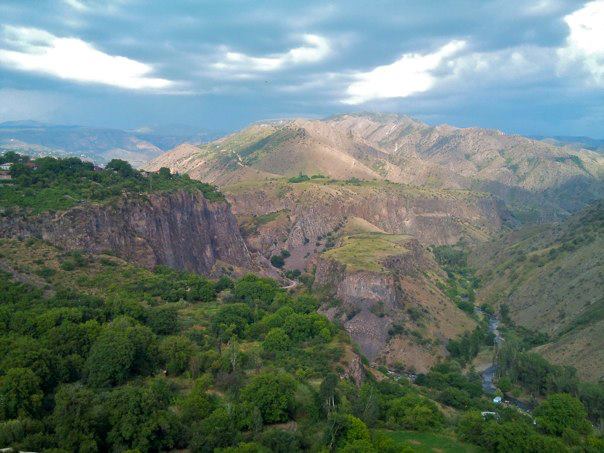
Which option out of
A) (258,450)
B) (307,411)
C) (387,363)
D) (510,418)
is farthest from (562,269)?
(258,450)

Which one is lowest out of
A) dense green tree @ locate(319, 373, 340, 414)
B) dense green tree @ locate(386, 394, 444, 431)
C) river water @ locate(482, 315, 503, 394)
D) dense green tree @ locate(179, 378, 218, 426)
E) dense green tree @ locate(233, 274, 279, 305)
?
river water @ locate(482, 315, 503, 394)

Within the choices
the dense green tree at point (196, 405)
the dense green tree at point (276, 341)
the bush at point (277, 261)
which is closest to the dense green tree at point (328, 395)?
the dense green tree at point (196, 405)

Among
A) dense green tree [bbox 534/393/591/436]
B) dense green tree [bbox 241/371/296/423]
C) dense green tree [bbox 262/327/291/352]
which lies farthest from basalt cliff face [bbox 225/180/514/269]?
dense green tree [bbox 241/371/296/423]

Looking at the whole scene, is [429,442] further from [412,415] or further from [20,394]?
[20,394]

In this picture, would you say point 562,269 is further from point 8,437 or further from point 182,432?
point 8,437

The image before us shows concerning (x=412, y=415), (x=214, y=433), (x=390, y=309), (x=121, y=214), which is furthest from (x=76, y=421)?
(x=390, y=309)

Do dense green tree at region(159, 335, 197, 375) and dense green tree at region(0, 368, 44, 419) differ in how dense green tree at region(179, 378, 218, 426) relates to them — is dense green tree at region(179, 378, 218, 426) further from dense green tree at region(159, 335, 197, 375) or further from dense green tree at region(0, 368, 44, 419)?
dense green tree at region(0, 368, 44, 419)
